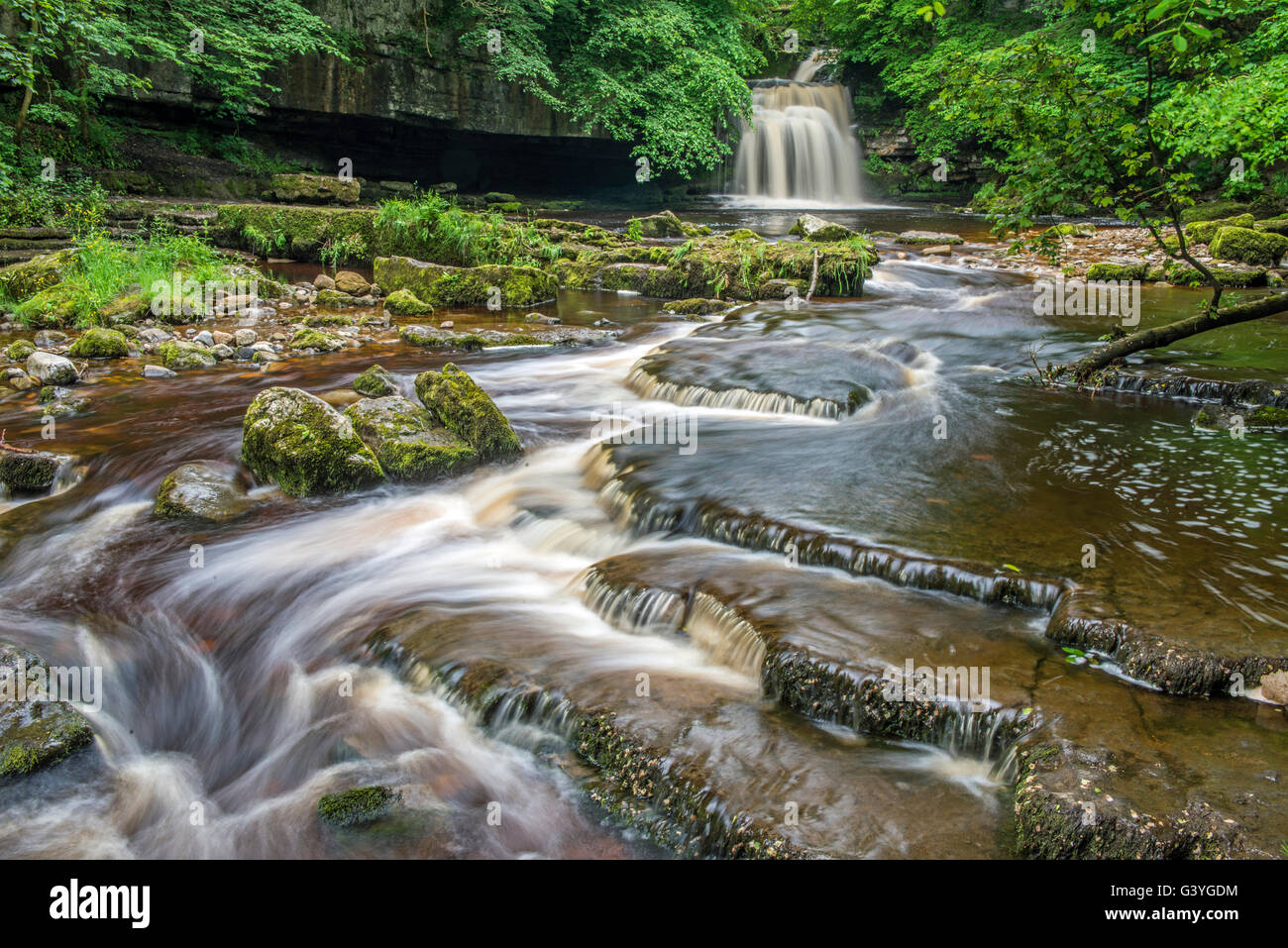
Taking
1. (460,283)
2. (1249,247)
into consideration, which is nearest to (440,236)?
(460,283)

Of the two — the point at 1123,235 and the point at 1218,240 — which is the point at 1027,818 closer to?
the point at 1218,240

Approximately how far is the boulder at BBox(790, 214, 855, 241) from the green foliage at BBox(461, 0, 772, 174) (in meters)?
6.59

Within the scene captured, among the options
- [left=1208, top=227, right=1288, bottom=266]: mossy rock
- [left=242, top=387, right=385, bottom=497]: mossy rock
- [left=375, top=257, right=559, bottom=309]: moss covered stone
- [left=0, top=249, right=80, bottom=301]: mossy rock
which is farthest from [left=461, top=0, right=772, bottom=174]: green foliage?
[left=242, top=387, right=385, bottom=497]: mossy rock

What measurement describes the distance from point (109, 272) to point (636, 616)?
966 cm

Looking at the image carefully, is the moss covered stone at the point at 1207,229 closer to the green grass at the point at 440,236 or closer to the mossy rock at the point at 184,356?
the green grass at the point at 440,236

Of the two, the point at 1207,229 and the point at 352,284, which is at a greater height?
the point at 1207,229

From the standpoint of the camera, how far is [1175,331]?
7102 millimetres

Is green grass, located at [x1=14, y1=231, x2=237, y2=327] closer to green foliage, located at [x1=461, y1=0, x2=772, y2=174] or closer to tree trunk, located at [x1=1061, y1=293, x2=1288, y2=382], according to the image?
tree trunk, located at [x1=1061, y1=293, x2=1288, y2=382]

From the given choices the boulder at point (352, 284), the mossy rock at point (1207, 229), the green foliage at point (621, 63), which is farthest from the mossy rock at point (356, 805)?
the green foliage at point (621, 63)

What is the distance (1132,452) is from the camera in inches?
234

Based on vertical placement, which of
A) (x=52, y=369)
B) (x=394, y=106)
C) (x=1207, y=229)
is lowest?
(x=52, y=369)

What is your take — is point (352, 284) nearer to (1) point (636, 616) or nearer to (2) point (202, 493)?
(2) point (202, 493)
